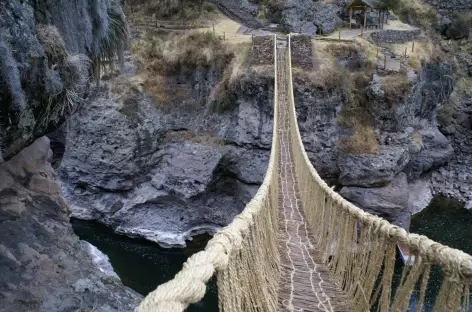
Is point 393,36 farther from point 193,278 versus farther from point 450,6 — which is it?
point 193,278

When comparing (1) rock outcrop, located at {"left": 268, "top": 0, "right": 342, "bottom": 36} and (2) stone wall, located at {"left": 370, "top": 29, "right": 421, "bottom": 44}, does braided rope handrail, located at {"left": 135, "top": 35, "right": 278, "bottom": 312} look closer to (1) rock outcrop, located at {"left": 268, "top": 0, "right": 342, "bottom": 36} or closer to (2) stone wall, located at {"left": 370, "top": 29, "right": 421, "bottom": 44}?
(2) stone wall, located at {"left": 370, "top": 29, "right": 421, "bottom": 44}

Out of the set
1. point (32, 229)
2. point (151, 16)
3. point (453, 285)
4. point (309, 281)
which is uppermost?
point (151, 16)

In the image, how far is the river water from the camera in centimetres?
1028

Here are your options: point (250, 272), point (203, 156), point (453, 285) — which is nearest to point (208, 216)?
point (203, 156)

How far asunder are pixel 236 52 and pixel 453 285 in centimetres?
1322

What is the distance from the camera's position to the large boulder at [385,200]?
12.3 m

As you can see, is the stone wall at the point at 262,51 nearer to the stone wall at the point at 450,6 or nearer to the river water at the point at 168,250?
the river water at the point at 168,250

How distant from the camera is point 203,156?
1300cm

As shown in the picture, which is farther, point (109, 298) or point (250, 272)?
point (109, 298)

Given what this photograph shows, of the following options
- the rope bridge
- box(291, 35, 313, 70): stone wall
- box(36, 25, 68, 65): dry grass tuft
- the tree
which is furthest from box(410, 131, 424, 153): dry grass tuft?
box(36, 25, 68, 65): dry grass tuft

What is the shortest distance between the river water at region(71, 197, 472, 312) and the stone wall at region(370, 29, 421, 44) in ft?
20.2

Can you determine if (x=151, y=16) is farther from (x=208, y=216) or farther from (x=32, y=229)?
(x=32, y=229)

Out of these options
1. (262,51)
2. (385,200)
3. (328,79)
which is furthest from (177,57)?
(385,200)

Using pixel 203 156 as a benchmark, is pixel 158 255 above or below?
below
